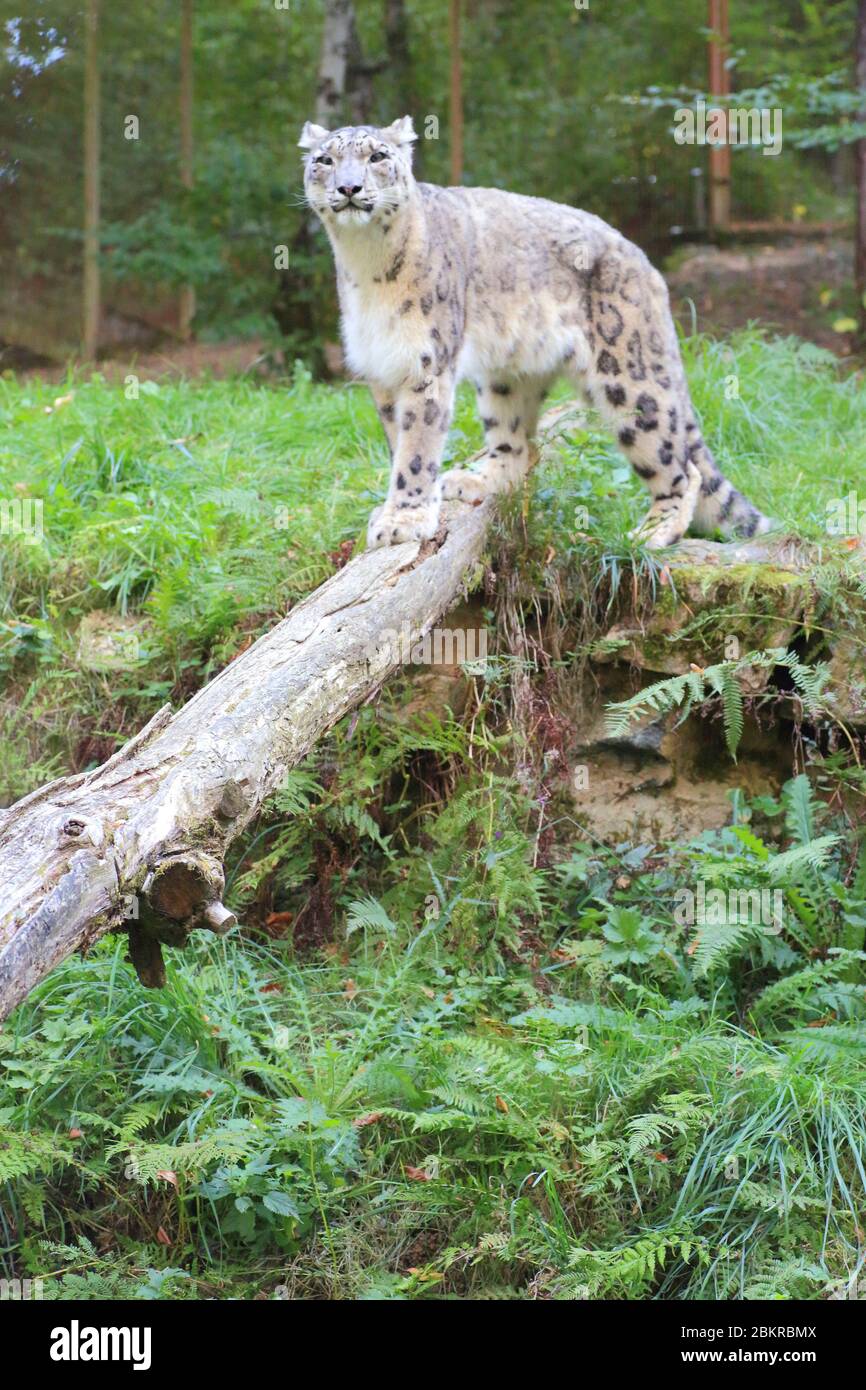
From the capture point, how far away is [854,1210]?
423cm

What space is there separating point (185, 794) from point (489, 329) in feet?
11.4

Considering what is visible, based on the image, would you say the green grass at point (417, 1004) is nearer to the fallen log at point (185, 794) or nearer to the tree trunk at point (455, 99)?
the fallen log at point (185, 794)

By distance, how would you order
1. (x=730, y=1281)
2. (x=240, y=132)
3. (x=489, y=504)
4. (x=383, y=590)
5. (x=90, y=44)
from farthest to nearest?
(x=240, y=132) < (x=90, y=44) < (x=489, y=504) < (x=383, y=590) < (x=730, y=1281)

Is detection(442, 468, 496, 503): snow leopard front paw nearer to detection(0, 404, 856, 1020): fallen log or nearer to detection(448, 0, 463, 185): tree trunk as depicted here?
detection(0, 404, 856, 1020): fallen log

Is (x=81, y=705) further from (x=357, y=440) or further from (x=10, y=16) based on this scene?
(x=10, y=16)

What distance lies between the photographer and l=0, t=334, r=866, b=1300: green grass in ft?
14.1

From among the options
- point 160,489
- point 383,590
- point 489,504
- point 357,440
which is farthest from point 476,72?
point 383,590

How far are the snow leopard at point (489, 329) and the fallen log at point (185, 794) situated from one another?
778 mm

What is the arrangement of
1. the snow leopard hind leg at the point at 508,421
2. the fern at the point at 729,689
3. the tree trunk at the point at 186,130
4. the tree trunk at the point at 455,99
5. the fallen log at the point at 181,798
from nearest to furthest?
1. the fallen log at the point at 181,798
2. the fern at the point at 729,689
3. the snow leopard hind leg at the point at 508,421
4. the tree trunk at the point at 455,99
5. the tree trunk at the point at 186,130


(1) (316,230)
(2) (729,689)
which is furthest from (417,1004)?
(1) (316,230)

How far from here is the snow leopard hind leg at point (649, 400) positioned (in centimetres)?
641

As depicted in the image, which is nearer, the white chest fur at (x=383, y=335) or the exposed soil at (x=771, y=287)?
the white chest fur at (x=383, y=335)

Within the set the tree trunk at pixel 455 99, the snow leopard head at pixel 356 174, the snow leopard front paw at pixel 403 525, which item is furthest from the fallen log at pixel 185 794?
the tree trunk at pixel 455 99

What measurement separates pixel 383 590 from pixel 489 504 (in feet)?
4.00
